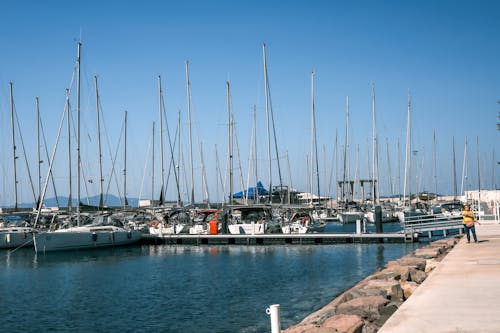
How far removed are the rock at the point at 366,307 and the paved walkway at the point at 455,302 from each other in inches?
23.0

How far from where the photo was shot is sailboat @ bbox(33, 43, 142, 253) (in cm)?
4242

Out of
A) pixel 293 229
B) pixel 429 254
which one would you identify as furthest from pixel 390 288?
pixel 293 229

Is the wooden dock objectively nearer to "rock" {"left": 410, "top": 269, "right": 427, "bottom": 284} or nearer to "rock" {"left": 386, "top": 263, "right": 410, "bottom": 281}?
"rock" {"left": 386, "top": 263, "right": 410, "bottom": 281}

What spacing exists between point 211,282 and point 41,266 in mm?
14710

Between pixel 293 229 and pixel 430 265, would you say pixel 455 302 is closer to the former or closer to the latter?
pixel 430 265

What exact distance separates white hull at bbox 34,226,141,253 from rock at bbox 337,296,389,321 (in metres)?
35.0

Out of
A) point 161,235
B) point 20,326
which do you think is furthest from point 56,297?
point 161,235

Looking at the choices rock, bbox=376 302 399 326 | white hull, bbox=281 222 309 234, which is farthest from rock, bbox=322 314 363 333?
white hull, bbox=281 222 309 234

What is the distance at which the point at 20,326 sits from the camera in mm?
17922

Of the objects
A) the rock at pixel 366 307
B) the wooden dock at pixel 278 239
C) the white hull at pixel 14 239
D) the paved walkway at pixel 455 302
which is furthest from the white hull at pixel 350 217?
the rock at pixel 366 307

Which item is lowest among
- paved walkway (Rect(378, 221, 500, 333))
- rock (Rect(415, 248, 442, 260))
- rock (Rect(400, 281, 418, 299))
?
rock (Rect(415, 248, 442, 260))

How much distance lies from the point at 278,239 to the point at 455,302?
3525 cm

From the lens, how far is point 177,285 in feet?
84.3

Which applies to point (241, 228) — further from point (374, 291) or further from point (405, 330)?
point (405, 330)
